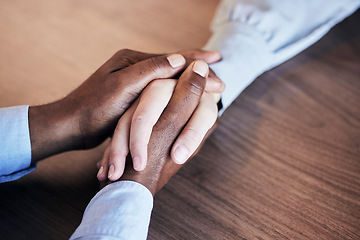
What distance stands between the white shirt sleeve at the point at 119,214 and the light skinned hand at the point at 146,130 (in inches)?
1.1

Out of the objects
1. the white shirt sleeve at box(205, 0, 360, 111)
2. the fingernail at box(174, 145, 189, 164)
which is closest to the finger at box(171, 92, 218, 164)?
the fingernail at box(174, 145, 189, 164)

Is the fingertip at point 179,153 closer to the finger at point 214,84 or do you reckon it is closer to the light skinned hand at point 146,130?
the light skinned hand at point 146,130

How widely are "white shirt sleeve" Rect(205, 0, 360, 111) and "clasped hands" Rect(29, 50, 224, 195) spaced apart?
0.43 ft

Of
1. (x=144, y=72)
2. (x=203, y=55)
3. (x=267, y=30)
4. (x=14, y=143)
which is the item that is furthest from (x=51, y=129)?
(x=267, y=30)

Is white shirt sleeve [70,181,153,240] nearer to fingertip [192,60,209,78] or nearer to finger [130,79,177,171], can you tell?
finger [130,79,177,171]

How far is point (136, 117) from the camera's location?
0.38 meters

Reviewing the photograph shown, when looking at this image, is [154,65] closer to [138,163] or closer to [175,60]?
[175,60]

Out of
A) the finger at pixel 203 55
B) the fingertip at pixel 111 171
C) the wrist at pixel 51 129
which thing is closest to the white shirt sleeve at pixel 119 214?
the fingertip at pixel 111 171

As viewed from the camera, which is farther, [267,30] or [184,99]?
[267,30]

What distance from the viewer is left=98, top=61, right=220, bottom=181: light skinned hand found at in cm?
37

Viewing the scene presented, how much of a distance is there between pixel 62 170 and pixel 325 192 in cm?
38

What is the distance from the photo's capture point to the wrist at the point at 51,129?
40 cm

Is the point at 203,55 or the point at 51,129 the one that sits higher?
the point at 203,55

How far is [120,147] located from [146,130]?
0.14 ft
